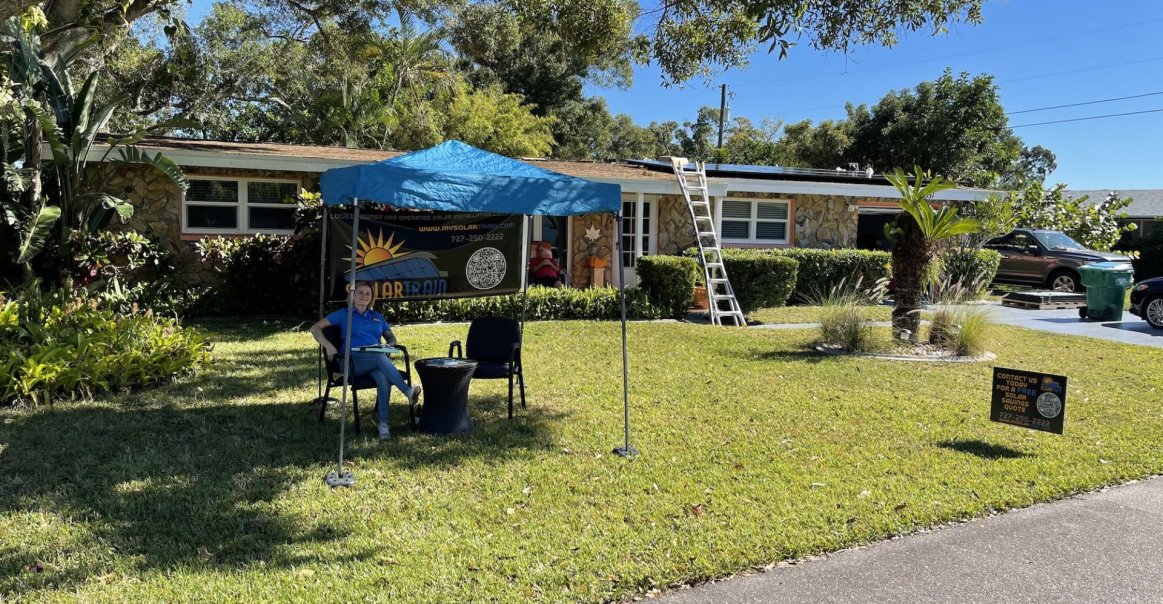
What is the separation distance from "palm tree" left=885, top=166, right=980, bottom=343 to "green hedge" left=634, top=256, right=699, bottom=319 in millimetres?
3832

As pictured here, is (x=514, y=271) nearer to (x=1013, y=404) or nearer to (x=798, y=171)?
(x=1013, y=404)

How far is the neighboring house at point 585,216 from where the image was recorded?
13727mm

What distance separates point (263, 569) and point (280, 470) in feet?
4.92

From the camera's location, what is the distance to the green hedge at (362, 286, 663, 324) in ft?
41.1

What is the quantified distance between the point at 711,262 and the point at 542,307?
3234 millimetres

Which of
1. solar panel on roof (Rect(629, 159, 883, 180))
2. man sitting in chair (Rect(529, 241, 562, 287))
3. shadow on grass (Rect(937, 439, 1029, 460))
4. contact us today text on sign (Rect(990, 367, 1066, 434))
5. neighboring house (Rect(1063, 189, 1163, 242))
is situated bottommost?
shadow on grass (Rect(937, 439, 1029, 460))

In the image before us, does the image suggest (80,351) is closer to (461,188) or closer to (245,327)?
(461,188)

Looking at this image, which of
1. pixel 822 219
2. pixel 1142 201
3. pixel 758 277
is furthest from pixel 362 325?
pixel 1142 201

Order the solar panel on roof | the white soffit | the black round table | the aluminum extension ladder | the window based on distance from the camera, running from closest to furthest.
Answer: the black round table → the white soffit → the aluminum extension ladder → the window → the solar panel on roof

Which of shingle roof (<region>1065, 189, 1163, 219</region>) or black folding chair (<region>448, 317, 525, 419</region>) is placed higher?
shingle roof (<region>1065, 189, 1163, 219</region>)

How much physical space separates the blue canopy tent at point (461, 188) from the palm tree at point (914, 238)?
550 centimetres

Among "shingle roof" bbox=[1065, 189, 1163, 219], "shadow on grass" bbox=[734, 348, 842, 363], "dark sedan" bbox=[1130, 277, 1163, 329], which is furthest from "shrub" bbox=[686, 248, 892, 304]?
"shingle roof" bbox=[1065, 189, 1163, 219]

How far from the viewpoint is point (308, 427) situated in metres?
6.31

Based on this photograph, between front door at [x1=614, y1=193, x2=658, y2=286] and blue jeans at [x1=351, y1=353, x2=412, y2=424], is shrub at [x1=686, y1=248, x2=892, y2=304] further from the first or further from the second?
blue jeans at [x1=351, y1=353, x2=412, y2=424]
